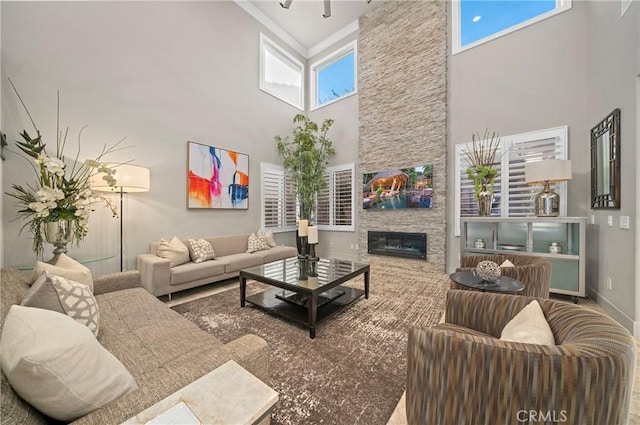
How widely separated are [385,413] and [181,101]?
4847 millimetres

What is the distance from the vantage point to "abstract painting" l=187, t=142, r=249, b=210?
164 inches

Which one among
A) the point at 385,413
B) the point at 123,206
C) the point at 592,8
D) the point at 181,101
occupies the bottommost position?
the point at 385,413

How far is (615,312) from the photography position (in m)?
2.50

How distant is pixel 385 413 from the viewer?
1407 millimetres

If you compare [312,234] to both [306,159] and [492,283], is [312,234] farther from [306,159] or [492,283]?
[306,159]

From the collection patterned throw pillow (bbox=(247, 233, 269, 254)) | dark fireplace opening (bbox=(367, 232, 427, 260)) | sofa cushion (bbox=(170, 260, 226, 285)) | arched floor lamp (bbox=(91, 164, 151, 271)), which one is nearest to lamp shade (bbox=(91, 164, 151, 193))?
arched floor lamp (bbox=(91, 164, 151, 271))

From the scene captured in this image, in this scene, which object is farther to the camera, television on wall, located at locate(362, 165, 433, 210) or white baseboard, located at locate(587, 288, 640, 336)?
television on wall, located at locate(362, 165, 433, 210)

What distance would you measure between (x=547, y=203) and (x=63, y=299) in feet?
16.4

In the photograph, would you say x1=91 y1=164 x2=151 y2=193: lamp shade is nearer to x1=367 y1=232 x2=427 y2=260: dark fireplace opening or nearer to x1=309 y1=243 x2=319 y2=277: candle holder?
x1=309 y1=243 x2=319 y2=277: candle holder

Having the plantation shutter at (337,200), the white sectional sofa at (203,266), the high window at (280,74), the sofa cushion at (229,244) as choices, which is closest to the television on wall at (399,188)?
the plantation shutter at (337,200)

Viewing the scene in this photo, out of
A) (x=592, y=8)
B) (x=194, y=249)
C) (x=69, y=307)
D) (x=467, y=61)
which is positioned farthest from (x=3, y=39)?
(x=592, y=8)

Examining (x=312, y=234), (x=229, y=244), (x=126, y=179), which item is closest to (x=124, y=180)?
(x=126, y=179)

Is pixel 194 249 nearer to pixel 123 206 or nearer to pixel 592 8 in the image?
pixel 123 206

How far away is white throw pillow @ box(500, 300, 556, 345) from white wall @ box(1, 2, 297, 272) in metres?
4.34
